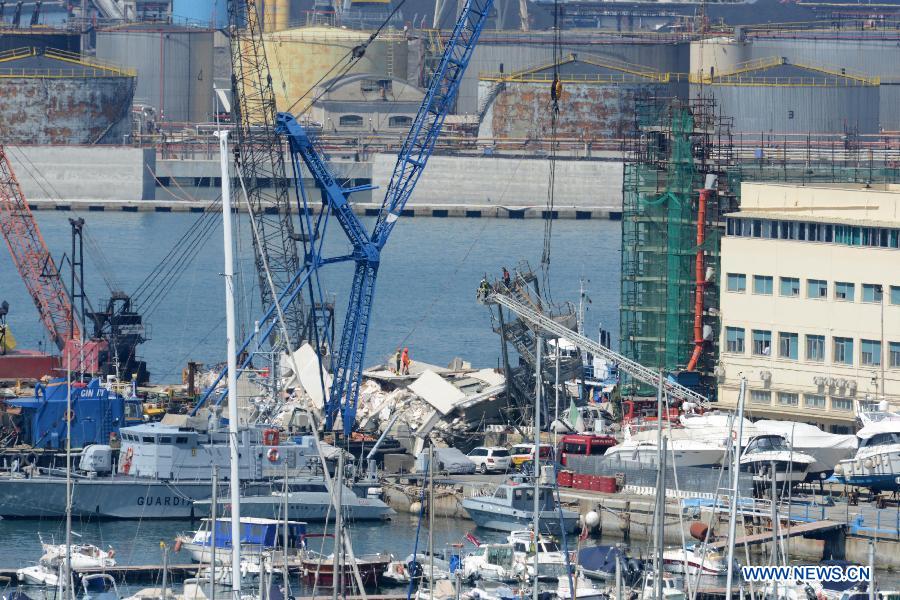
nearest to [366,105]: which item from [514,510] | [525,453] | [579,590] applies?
[525,453]

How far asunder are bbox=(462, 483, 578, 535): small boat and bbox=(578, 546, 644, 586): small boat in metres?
2.60

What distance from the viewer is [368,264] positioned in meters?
42.3

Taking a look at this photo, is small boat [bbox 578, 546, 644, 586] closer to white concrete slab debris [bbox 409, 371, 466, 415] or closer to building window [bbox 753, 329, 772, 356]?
white concrete slab debris [bbox 409, 371, 466, 415]

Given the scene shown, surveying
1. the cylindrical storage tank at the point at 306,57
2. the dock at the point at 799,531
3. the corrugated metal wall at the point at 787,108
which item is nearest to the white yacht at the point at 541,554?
the dock at the point at 799,531

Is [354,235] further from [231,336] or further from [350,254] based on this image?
[231,336]

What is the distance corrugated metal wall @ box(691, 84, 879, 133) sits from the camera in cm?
10369

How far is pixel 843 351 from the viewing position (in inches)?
1515

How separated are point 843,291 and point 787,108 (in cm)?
Answer: 6698

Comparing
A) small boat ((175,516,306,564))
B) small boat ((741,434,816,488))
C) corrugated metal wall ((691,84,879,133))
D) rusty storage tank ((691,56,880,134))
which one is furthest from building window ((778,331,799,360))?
corrugated metal wall ((691,84,879,133))

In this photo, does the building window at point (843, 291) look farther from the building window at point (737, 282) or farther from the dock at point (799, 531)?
the dock at point (799, 531)

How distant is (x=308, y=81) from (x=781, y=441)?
8776 centimetres

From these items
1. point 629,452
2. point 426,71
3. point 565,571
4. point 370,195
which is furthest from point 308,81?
point 565,571

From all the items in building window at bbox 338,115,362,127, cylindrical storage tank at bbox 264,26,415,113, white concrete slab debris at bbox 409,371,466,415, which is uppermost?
cylindrical storage tank at bbox 264,26,415,113

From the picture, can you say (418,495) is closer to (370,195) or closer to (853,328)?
(853,328)
